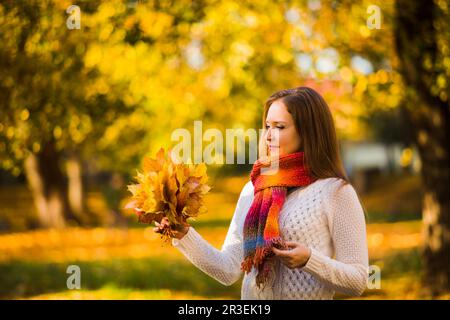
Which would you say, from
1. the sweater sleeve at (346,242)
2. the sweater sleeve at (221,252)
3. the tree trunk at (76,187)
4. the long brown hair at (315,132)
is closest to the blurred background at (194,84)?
the sweater sleeve at (221,252)

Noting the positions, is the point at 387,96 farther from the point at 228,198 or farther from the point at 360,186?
the point at 228,198

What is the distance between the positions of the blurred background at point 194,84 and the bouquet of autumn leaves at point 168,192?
164 inches

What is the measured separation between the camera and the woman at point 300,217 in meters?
2.98

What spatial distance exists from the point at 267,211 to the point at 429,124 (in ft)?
18.6

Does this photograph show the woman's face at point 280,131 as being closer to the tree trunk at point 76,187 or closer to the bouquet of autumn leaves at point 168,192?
the bouquet of autumn leaves at point 168,192

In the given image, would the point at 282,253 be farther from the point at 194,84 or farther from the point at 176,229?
the point at 194,84

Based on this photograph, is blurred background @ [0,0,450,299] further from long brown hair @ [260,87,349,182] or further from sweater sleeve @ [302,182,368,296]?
sweater sleeve @ [302,182,368,296]

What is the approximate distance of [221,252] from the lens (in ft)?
10.8

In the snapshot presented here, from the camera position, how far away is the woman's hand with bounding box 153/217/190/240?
2998 mm

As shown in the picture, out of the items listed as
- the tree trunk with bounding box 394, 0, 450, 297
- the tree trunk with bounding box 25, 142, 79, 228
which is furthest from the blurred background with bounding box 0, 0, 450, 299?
the tree trunk with bounding box 25, 142, 79, 228

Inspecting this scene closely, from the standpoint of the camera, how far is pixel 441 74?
278 inches

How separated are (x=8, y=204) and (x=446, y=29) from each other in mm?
24224
